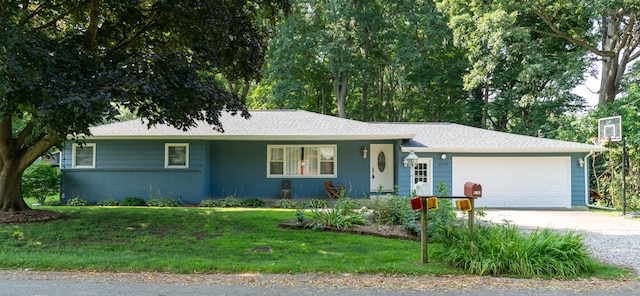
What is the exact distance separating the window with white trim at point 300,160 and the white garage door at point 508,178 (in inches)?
178

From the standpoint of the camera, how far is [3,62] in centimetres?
629

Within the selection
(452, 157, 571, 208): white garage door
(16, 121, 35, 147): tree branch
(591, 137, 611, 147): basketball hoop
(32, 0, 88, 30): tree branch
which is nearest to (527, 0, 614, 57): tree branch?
(591, 137, 611, 147): basketball hoop

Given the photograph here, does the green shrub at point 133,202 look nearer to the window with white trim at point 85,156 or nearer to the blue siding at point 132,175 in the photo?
the blue siding at point 132,175

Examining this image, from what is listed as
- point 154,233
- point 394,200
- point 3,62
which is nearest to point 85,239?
point 154,233

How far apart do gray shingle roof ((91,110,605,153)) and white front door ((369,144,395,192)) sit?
2.79ft

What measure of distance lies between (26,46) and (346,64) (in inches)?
803

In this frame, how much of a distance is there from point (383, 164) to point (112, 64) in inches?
402

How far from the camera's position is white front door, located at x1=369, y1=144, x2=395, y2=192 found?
50.8ft

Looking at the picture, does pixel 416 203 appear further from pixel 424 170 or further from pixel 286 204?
pixel 424 170

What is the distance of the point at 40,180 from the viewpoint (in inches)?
564

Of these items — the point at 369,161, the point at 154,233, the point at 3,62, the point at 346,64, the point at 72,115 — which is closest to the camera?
the point at 3,62

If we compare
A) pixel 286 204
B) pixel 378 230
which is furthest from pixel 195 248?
pixel 286 204

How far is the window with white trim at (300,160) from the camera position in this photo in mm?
15273

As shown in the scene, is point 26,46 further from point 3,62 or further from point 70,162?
point 70,162
